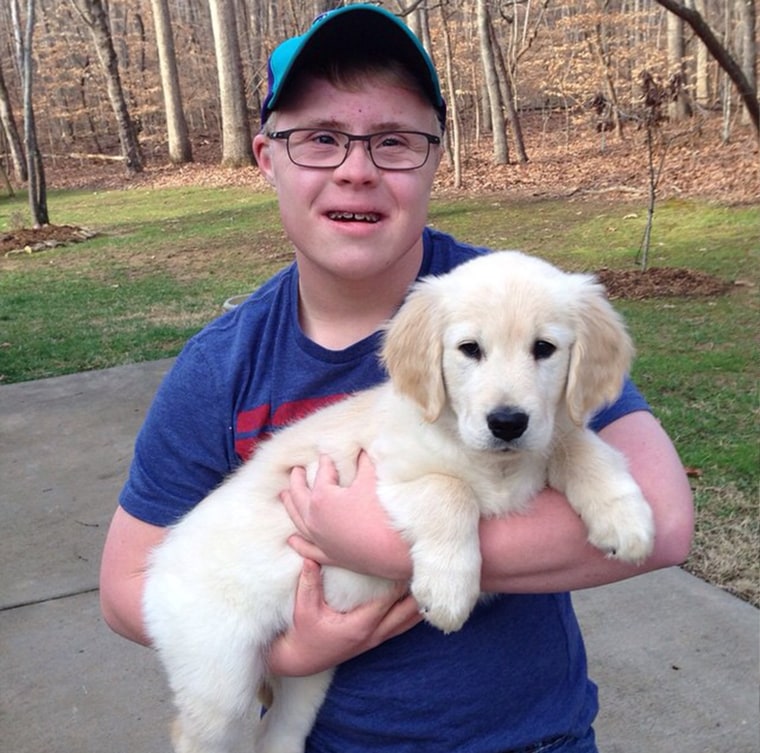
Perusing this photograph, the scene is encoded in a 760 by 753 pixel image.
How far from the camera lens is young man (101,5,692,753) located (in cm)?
173

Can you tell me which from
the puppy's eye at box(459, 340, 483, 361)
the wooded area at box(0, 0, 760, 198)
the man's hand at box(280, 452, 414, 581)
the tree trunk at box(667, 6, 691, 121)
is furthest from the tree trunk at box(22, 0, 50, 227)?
the man's hand at box(280, 452, 414, 581)

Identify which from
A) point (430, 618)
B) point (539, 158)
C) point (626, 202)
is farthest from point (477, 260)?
point (539, 158)

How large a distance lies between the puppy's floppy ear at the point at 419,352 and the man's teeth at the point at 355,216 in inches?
8.4

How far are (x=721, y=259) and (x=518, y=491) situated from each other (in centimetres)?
948

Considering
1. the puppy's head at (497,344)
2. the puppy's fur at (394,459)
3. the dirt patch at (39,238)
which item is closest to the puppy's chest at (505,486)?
the puppy's fur at (394,459)

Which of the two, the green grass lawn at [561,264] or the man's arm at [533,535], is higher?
the man's arm at [533,535]

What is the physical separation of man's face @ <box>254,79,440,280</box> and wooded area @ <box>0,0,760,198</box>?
10.4 m

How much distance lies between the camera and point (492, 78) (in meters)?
19.1

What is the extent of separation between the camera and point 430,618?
5.48 feet

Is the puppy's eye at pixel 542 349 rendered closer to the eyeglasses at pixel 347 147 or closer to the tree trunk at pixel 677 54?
the eyeglasses at pixel 347 147

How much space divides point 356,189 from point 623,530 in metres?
0.84

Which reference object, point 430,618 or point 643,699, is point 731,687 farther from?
point 430,618

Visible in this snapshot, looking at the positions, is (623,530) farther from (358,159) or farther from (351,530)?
(358,159)

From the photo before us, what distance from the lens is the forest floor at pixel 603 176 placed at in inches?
380
